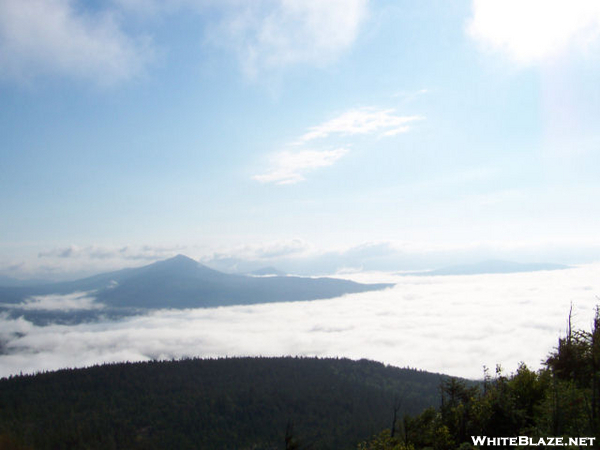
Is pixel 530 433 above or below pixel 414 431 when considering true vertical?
above

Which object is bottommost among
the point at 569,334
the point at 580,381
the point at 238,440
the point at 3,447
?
the point at 238,440

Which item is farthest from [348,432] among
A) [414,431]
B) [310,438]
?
[414,431]

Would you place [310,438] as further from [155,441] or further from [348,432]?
[155,441]

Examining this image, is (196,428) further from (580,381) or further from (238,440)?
(580,381)

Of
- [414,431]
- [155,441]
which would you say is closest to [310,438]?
[155,441]

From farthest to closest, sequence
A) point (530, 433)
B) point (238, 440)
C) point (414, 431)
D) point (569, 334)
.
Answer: point (238, 440) → point (414, 431) → point (569, 334) → point (530, 433)

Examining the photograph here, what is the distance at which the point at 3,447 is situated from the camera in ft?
160

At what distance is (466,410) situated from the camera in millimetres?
41219

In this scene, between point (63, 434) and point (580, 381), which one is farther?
point (63, 434)

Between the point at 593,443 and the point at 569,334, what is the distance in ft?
52.0

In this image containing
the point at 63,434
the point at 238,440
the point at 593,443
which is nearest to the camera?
the point at 593,443

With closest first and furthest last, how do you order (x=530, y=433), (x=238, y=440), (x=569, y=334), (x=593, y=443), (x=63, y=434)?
(x=593, y=443) → (x=530, y=433) → (x=569, y=334) → (x=63, y=434) → (x=238, y=440)

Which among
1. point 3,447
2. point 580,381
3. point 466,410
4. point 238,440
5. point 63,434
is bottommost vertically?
point 238,440

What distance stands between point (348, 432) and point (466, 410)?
531 feet
